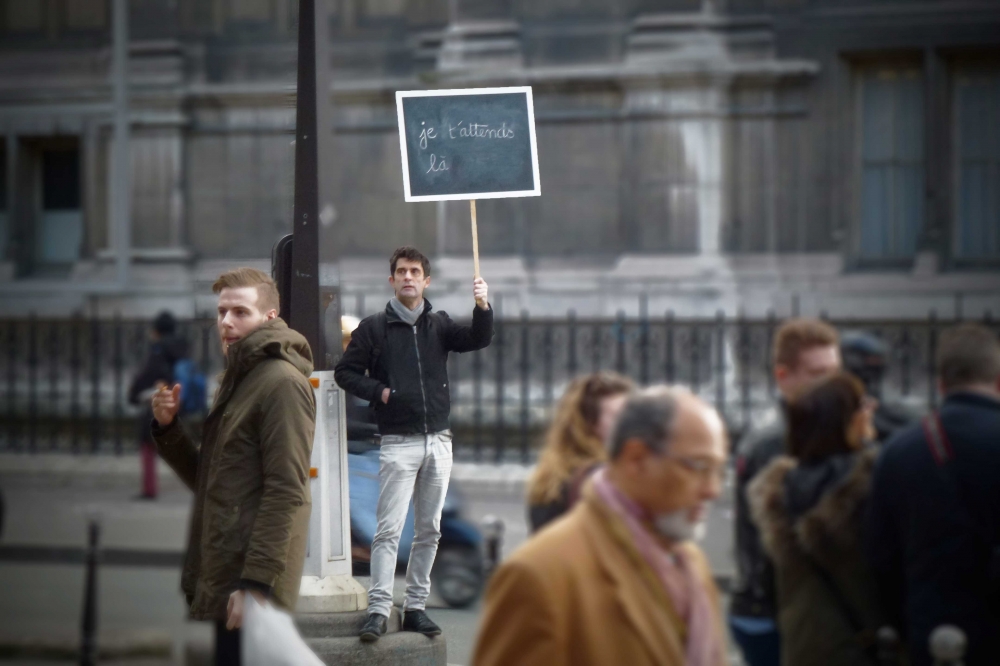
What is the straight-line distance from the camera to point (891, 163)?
18.2m

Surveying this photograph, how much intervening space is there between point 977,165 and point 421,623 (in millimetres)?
14453

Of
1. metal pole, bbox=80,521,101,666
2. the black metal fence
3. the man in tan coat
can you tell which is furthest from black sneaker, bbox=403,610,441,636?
the black metal fence

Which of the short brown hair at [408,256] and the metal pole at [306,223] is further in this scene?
the metal pole at [306,223]

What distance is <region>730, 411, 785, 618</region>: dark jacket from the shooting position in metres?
5.28

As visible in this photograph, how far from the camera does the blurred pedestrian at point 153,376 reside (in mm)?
16109

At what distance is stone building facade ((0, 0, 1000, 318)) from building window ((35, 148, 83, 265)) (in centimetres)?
118

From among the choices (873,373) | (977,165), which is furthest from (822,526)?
(977,165)

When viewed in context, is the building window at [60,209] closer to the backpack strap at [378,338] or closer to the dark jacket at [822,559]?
the backpack strap at [378,338]

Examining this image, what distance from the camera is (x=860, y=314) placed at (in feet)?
56.6

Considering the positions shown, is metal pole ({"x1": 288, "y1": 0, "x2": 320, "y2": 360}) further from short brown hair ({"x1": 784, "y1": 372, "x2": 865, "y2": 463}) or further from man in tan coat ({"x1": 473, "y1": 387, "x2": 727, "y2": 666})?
man in tan coat ({"x1": 473, "y1": 387, "x2": 727, "y2": 666})

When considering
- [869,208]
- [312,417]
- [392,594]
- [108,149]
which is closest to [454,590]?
[392,594]

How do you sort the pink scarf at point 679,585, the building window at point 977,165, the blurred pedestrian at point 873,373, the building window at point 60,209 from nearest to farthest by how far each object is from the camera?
the pink scarf at point 679,585
the blurred pedestrian at point 873,373
the building window at point 977,165
the building window at point 60,209

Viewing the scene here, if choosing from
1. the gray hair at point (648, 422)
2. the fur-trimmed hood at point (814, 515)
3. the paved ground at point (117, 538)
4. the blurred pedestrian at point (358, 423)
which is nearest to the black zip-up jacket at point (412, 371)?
the blurred pedestrian at point (358, 423)

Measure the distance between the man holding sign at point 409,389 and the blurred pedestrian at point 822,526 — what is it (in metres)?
1.17
